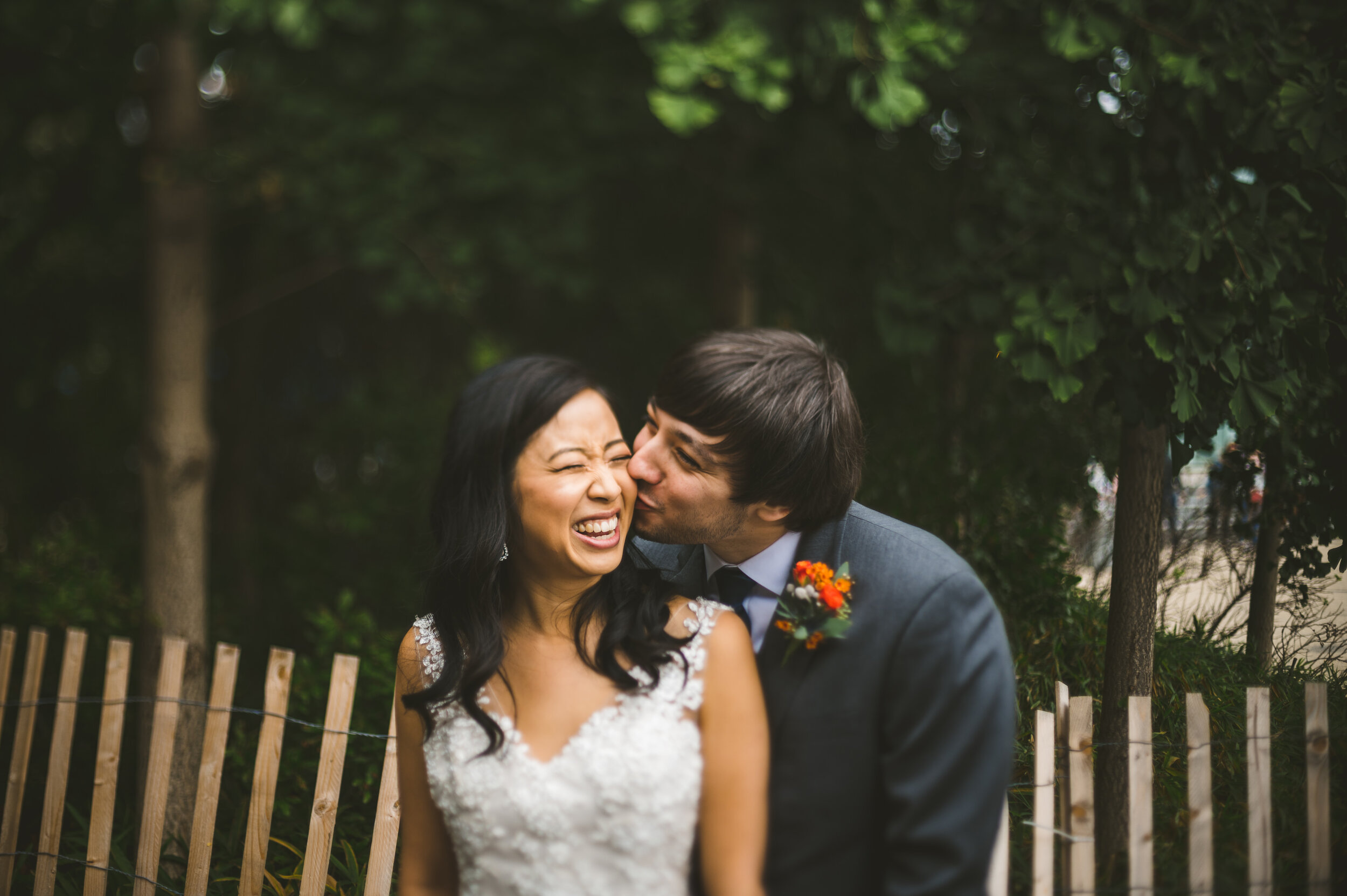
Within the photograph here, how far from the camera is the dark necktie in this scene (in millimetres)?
2492

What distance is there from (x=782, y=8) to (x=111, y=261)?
5.58 meters

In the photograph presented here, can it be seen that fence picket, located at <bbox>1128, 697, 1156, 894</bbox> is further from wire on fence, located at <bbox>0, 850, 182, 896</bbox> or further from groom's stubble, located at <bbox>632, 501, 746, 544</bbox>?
wire on fence, located at <bbox>0, 850, 182, 896</bbox>

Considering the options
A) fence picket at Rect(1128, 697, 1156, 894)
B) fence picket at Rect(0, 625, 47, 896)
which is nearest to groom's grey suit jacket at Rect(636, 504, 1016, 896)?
fence picket at Rect(1128, 697, 1156, 894)

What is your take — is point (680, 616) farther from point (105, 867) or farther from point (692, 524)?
point (105, 867)

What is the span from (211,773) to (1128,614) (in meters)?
3.12

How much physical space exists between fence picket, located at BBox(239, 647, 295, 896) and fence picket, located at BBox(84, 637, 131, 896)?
613 millimetres

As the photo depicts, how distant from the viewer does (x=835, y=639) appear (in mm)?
2145

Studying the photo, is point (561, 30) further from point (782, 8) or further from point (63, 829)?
point (63, 829)

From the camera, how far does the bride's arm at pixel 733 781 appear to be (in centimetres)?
207

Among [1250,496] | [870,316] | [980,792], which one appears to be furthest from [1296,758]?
[870,316]

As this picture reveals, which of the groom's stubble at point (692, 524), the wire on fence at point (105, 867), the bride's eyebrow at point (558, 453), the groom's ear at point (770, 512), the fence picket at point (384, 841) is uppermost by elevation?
the bride's eyebrow at point (558, 453)

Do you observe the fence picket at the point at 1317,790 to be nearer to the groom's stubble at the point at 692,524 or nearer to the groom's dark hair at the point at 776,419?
the groom's dark hair at the point at 776,419

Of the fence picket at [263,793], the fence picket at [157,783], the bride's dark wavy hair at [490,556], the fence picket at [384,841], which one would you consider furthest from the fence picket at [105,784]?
the bride's dark wavy hair at [490,556]

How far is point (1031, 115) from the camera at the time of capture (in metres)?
4.11
